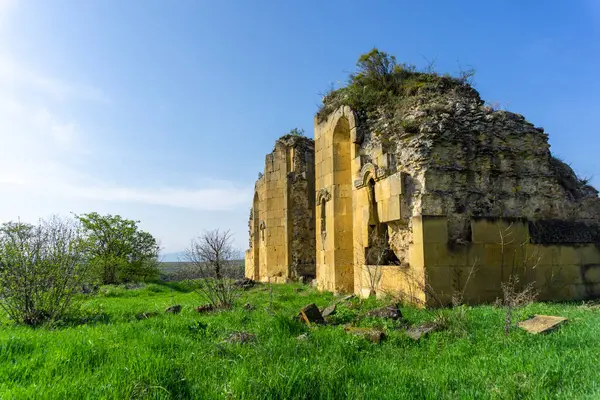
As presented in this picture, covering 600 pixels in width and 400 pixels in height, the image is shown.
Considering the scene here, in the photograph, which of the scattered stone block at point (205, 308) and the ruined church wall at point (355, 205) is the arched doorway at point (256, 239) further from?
the scattered stone block at point (205, 308)

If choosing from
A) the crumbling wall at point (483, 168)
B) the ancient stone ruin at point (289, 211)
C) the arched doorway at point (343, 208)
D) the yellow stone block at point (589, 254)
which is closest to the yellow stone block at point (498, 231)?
the crumbling wall at point (483, 168)

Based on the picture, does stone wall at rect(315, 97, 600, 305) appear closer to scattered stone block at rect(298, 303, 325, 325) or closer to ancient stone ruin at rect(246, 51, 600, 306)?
ancient stone ruin at rect(246, 51, 600, 306)

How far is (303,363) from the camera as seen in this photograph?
403 cm

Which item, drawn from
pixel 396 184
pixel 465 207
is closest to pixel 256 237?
pixel 396 184

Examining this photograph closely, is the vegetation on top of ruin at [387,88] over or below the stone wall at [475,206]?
over

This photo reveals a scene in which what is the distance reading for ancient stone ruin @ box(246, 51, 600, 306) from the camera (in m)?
7.51

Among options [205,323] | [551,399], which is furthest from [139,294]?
[551,399]

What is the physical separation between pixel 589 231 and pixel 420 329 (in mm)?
5264

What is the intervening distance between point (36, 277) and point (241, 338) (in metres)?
4.16

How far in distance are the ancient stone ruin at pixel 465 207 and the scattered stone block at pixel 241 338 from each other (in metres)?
3.47

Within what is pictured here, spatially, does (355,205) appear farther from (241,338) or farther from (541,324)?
(241,338)

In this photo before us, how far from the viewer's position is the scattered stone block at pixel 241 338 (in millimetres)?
5012

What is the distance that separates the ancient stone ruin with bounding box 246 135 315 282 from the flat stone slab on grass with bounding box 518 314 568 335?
10392mm

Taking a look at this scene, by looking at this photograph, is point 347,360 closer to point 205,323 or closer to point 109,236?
point 205,323
